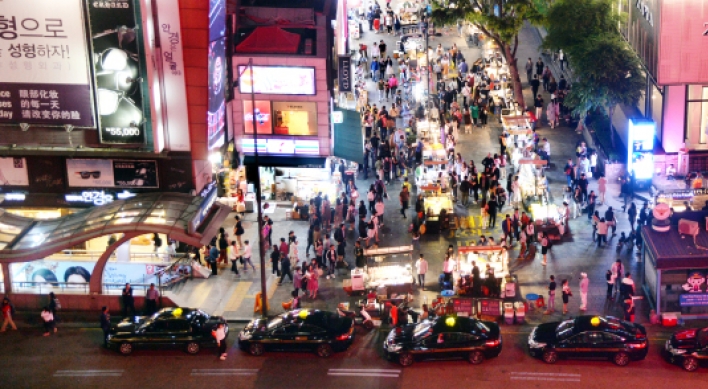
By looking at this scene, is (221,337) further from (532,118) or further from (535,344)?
(532,118)

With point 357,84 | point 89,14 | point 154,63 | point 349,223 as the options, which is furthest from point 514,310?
point 357,84

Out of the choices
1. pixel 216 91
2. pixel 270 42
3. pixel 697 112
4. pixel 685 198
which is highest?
pixel 270 42

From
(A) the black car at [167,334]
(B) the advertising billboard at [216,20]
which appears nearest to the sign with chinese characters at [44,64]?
(B) the advertising billboard at [216,20]

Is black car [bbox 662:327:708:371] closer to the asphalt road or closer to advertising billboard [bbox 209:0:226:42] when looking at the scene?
the asphalt road

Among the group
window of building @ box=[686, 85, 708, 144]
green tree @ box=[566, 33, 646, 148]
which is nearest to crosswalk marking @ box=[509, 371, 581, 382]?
window of building @ box=[686, 85, 708, 144]

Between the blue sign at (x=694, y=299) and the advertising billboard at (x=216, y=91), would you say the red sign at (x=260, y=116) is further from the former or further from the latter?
the blue sign at (x=694, y=299)

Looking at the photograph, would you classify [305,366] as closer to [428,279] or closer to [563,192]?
[428,279]

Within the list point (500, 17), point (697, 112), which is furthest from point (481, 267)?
point (500, 17)
